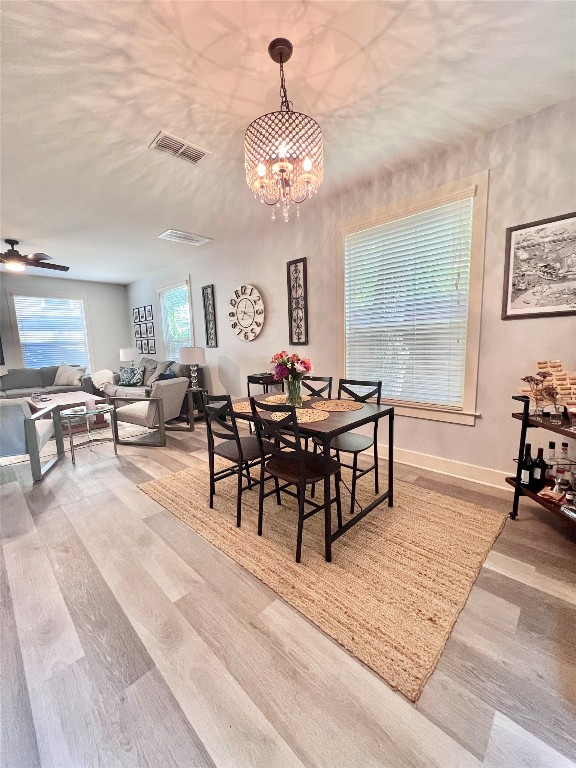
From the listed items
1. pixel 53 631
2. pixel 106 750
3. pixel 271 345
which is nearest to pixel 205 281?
pixel 271 345

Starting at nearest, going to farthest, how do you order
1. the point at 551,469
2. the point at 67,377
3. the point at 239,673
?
the point at 239,673 < the point at 551,469 < the point at 67,377

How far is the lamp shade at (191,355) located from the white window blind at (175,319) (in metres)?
0.83

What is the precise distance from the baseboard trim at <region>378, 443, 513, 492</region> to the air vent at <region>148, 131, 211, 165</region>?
3116 mm

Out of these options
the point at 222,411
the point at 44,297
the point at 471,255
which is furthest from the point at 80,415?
the point at 44,297

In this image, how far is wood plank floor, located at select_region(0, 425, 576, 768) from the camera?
0.96m

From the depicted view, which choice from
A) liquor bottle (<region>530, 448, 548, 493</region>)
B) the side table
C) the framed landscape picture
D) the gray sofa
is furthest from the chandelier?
the gray sofa

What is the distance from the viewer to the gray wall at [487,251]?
207cm

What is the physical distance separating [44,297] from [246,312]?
4.88 m

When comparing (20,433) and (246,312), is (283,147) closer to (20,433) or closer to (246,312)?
(246,312)

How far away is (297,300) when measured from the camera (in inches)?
145

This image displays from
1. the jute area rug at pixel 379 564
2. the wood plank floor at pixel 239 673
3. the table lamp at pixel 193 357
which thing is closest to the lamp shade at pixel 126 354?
the table lamp at pixel 193 357

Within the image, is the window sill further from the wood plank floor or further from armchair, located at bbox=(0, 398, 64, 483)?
armchair, located at bbox=(0, 398, 64, 483)

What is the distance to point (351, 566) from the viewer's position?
67.6 inches

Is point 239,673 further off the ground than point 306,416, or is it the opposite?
point 306,416
